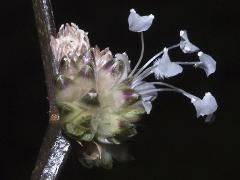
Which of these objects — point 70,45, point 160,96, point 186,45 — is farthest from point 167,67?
point 160,96

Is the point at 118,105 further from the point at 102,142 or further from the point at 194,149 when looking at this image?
the point at 194,149

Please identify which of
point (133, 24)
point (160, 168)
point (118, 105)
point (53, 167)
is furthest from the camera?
point (160, 168)

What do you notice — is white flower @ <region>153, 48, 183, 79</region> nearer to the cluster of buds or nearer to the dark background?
the cluster of buds

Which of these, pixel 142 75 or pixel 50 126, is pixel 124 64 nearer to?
pixel 142 75

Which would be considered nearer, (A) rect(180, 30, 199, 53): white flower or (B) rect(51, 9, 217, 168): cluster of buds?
(B) rect(51, 9, 217, 168): cluster of buds

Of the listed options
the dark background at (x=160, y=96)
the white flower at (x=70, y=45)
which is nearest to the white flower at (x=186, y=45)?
the white flower at (x=70, y=45)

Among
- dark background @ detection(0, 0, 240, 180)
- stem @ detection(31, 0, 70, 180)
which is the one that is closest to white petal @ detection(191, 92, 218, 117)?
stem @ detection(31, 0, 70, 180)

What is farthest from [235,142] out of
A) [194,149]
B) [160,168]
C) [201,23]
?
[201,23]
